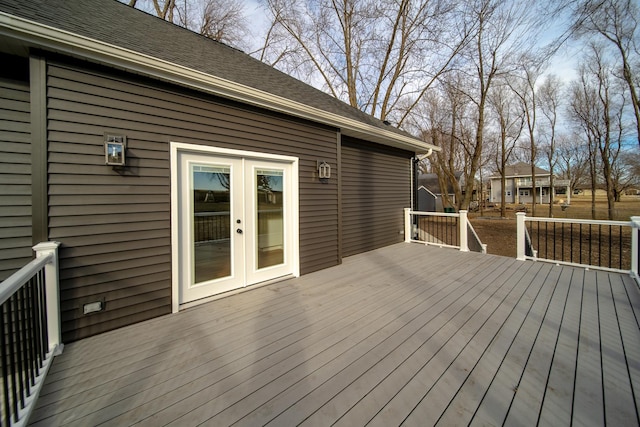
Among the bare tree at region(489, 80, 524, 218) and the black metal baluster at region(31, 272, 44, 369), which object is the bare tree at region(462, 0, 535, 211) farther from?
the black metal baluster at region(31, 272, 44, 369)

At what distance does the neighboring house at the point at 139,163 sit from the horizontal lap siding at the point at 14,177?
0.01m

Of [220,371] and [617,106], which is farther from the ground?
[617,106]

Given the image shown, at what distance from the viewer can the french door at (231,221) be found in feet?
9.98

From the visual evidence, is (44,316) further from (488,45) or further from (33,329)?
(488,45)

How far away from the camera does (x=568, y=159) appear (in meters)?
26.2

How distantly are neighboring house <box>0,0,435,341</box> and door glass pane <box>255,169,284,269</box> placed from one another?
0.06 feet

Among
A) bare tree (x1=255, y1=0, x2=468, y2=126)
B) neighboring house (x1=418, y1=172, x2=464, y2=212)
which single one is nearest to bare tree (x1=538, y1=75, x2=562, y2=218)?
neighboring house (x1=418, y1=172, x2=464, y2=212)

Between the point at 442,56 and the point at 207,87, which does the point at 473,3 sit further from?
the point at 207,87

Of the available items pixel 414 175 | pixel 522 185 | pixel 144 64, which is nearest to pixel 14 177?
pixel 144 64

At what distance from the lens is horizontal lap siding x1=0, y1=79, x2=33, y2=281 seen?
2.34 meters

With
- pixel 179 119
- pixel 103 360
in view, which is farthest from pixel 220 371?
pixel 179 119

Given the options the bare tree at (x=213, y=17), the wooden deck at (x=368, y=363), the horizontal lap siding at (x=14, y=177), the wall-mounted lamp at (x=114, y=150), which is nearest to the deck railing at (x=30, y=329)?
the wooden deck at (x=368, y=363)

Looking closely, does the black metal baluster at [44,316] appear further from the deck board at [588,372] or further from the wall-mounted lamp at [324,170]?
the deck board at [588,372]

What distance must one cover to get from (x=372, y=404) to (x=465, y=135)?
16.9 metres
